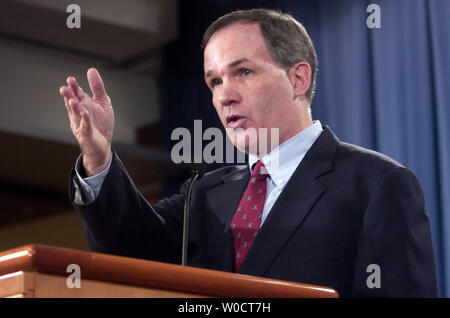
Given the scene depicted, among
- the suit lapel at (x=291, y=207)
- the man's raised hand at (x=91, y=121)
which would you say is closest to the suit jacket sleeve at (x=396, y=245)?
the suit lapel at (x=291, y=207)

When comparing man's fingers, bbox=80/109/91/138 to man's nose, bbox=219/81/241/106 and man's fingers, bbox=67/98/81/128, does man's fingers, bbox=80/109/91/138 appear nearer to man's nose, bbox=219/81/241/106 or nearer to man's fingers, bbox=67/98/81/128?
man's fingers, bbox=67/98/81/128

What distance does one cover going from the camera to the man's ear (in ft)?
6.97

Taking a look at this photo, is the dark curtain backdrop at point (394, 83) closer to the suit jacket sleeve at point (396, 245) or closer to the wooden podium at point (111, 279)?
the suit jacket sleeve at point (396, 245)

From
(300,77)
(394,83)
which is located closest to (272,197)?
(300,77)

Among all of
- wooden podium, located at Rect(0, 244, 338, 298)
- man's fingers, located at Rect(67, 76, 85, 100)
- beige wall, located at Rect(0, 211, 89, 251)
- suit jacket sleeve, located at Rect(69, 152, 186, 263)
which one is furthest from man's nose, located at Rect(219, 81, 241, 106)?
beige wall, located at Rect(0, 211, 89, 251)

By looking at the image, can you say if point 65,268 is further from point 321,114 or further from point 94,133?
point 321,114

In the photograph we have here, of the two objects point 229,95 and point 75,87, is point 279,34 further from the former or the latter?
point 75,87

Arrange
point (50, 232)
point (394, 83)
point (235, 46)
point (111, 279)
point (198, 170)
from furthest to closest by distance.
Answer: point (50, 232) < point (394, 83) < point (235, 46) < point (198, 170) < point (111, 279)

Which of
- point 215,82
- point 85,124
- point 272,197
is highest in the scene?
point 215,82

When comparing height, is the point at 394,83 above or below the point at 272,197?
above

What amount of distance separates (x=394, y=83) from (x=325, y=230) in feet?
5.35

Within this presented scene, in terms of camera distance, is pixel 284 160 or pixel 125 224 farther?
pixel 284 160

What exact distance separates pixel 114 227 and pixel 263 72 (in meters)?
0.65

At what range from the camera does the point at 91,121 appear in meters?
1.53
